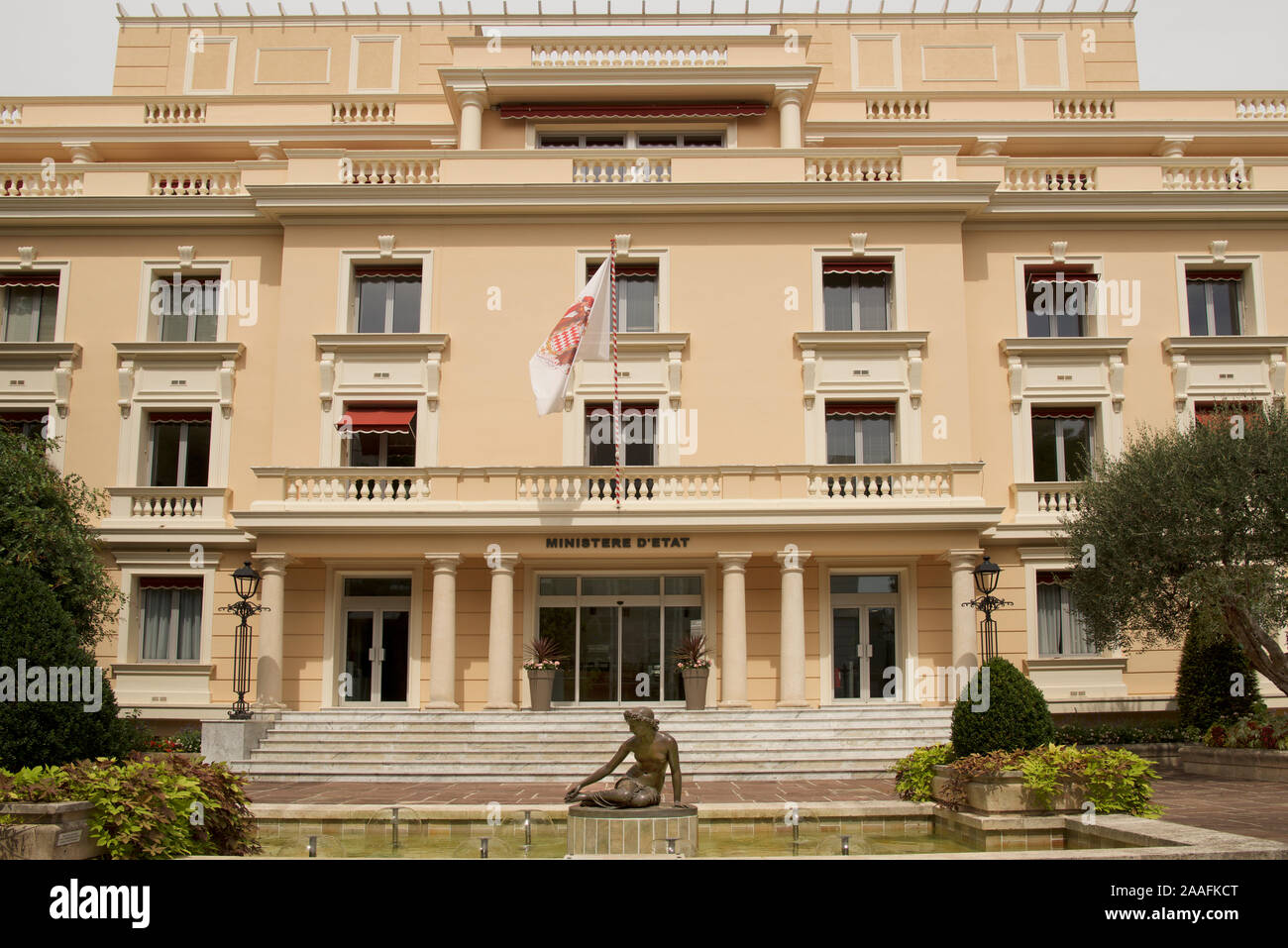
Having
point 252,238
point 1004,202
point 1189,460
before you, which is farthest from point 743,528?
point 252,238

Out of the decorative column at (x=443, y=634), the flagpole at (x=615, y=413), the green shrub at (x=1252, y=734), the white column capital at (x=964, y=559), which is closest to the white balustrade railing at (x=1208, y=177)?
the white column capital at (x=964, y=559)

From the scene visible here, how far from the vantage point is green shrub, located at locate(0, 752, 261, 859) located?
940 cm

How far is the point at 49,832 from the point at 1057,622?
20.0 m

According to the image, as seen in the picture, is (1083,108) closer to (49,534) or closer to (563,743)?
(563,743)

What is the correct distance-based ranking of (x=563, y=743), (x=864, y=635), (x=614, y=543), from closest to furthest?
1. (x=563, y=743)
2. (x=614, y=543)
3. (x=864, y=635)

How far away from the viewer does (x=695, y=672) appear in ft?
71.4

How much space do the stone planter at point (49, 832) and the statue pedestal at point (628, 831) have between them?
4038 mm

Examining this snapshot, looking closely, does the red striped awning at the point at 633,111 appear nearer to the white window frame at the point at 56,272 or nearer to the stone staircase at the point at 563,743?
the white window frame at the point at 56,272

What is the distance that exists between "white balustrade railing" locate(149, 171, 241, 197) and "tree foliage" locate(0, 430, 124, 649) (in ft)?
23.6

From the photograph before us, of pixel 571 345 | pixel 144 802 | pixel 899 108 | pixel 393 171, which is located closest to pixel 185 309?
pixel 393 171

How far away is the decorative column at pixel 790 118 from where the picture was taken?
26.3 meters

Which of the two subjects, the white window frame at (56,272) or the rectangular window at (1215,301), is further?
the rectangular window at (1215,301)

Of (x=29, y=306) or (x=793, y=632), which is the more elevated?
(x=29, y=306)

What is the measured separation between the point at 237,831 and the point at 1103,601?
601 inches
